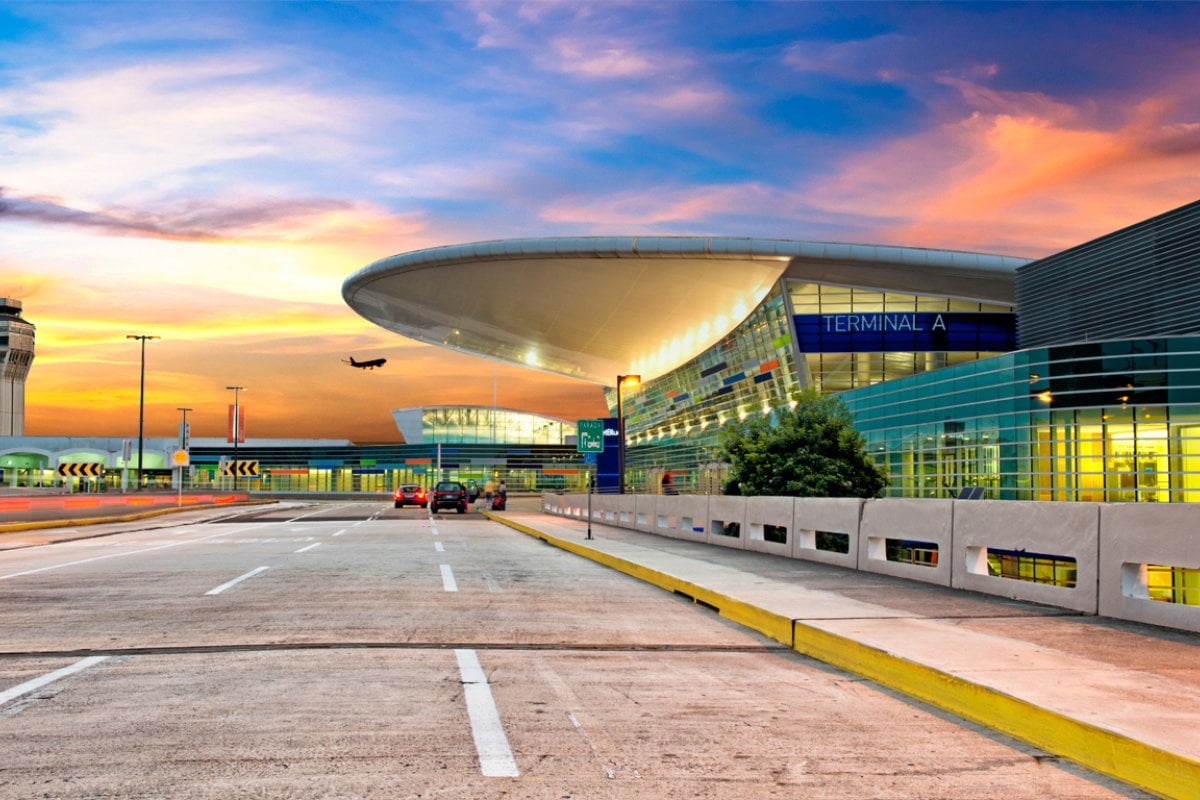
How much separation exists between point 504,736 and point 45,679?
12.1 feet

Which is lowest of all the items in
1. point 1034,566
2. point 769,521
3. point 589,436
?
point 1034,566

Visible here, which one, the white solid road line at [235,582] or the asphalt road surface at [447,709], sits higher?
the asphalt road surface at [447,709]

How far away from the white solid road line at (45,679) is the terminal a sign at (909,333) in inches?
2037

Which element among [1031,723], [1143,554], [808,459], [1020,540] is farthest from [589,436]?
[1031,723]

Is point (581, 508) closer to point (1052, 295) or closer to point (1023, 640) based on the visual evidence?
point (1052, 295)

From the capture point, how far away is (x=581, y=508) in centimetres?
4284

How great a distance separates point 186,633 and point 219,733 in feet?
13.2

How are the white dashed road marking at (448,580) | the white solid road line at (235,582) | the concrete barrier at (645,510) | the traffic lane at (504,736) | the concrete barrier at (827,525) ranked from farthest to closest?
1. the concrete barrier at (645,510)
2. the concrete barrier at (827,525)
3. the white dashed road marking at (448,580)
4. the white solid road line at (235,582)
5. the traffic lane at (504,736)

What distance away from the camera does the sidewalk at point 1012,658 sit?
547 cm

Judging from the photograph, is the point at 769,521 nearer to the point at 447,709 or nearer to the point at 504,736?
the point at 447,709

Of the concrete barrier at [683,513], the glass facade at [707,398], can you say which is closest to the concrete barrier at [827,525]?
the concrete barrier at [683,513]

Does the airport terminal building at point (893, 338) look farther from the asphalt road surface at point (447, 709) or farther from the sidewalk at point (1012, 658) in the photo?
the asphalt road surface at point (447, 709)

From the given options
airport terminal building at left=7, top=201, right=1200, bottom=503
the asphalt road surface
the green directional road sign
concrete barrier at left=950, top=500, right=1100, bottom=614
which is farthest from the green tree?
the asphalt road surface

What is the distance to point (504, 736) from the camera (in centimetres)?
579
